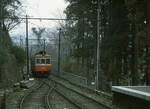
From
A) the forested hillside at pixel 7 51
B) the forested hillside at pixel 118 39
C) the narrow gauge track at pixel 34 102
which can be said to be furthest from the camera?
the forested hillside at pixel 7 51

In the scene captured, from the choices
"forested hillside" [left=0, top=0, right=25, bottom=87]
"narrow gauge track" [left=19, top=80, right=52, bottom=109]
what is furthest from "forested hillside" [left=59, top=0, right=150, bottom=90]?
"forested hillside" [left=0, top=0, right=25, bottom=87]

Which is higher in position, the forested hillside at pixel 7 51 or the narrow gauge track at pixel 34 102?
the forested hillside at pixel 7 51

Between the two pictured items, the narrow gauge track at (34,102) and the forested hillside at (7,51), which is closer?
the narrow gauge track at (34,102)

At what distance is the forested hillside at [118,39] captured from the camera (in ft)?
55.4

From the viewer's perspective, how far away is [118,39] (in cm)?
2094

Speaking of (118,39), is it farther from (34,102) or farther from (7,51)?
(7,51)

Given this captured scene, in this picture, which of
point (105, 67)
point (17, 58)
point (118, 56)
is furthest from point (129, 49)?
point (17, 58)

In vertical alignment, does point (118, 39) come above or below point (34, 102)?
above

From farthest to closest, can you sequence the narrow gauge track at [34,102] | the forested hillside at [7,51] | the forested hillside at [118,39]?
the forested hillside at [7,51], the forested hillside at [118,39], the narrow gauge track at [34,102]

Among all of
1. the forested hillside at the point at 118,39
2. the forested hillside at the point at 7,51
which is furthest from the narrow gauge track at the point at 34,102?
the forested hillside at the point at 118,39

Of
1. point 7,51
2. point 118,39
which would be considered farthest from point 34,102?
point 7,51

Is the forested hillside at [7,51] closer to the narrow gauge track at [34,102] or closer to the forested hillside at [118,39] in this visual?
the narrow gauge track at [34,102]

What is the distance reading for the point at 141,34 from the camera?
1628 cm

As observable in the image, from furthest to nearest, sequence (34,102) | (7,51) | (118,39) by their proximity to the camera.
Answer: (7,51) → (118,39) → (34,102)
